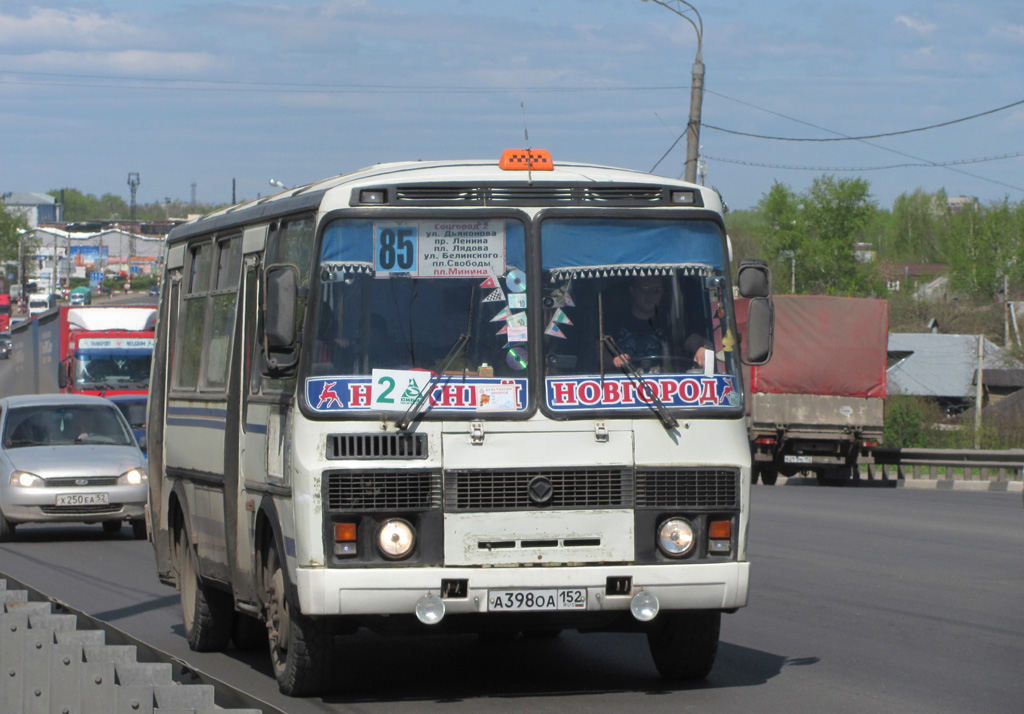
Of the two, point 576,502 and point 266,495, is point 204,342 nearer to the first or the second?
point 266,495

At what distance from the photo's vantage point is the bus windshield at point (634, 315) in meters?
7.30

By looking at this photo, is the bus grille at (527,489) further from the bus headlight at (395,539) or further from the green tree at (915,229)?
the green tree at (915,229)

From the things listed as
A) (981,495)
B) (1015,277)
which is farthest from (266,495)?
(1015,277)

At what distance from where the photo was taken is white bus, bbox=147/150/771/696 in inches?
276

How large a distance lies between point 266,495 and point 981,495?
19782 mm

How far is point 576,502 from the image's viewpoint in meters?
7.14

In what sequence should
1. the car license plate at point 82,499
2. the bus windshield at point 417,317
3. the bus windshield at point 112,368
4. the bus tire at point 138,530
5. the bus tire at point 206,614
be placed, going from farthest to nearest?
the bus windshield at point 112,368, the bus tire at point 138,530, the car license plate at point 82,499, the bus tire at point 206,614, the bus windshield at point 417,317

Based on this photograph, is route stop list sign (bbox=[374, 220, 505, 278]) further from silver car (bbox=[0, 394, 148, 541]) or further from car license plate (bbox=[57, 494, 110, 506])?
car license plate (bbox=[57, 494, 110, 506])

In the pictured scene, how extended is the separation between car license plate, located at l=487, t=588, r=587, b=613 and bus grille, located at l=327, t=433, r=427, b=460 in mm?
737

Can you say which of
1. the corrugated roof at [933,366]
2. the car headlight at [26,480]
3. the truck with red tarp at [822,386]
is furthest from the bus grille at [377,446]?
the corrugated roof at [933,366]

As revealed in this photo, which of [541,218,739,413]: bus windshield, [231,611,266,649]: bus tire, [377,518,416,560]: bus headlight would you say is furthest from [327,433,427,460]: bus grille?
[231,611,266,649]: bus tire

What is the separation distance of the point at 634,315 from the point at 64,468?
452 inches

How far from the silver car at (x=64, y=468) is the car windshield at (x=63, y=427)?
1 cm

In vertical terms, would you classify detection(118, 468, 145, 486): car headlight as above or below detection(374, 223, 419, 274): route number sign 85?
below
